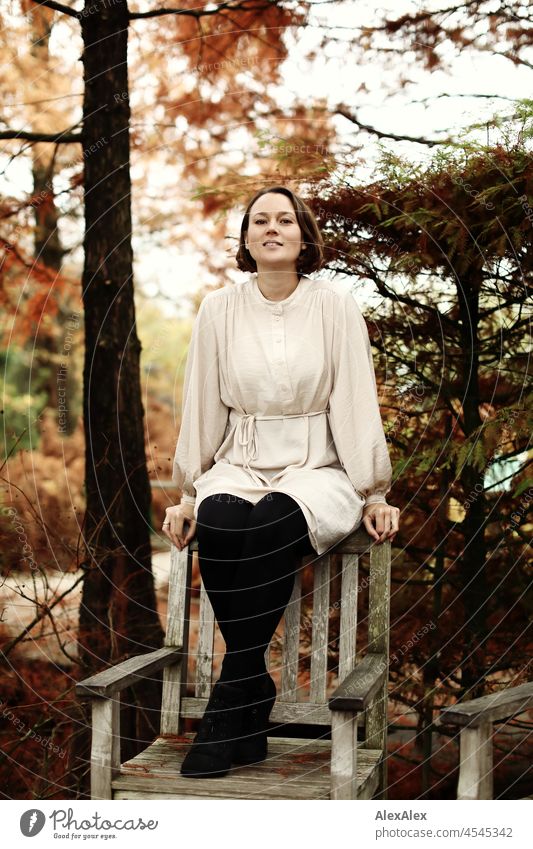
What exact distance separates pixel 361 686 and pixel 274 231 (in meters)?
1.28

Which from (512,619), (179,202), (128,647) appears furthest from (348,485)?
(179,202)

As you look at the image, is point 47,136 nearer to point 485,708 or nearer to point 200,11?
point 200,11

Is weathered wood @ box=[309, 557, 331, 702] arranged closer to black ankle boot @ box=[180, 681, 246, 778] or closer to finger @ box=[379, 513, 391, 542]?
finger @ box=[379, 513, 391, 542]

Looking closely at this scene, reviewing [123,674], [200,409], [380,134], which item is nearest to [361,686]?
[123,674]

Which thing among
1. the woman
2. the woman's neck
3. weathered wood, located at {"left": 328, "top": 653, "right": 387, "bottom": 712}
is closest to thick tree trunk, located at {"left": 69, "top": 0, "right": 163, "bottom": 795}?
the woman

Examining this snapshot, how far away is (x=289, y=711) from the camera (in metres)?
2.63

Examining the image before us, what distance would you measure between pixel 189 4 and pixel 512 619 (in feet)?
9.50

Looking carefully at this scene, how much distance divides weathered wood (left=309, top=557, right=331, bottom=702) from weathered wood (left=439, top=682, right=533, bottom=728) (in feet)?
1.93

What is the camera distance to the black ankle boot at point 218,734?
7.59 ft

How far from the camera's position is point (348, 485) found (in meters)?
2.63

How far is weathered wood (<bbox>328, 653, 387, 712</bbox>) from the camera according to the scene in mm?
2025

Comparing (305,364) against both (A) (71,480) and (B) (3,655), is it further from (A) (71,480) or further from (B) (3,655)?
(A) (71,480)

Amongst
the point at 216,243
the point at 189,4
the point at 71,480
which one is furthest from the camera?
the point at 71,480

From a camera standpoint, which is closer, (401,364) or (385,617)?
(385,617)
